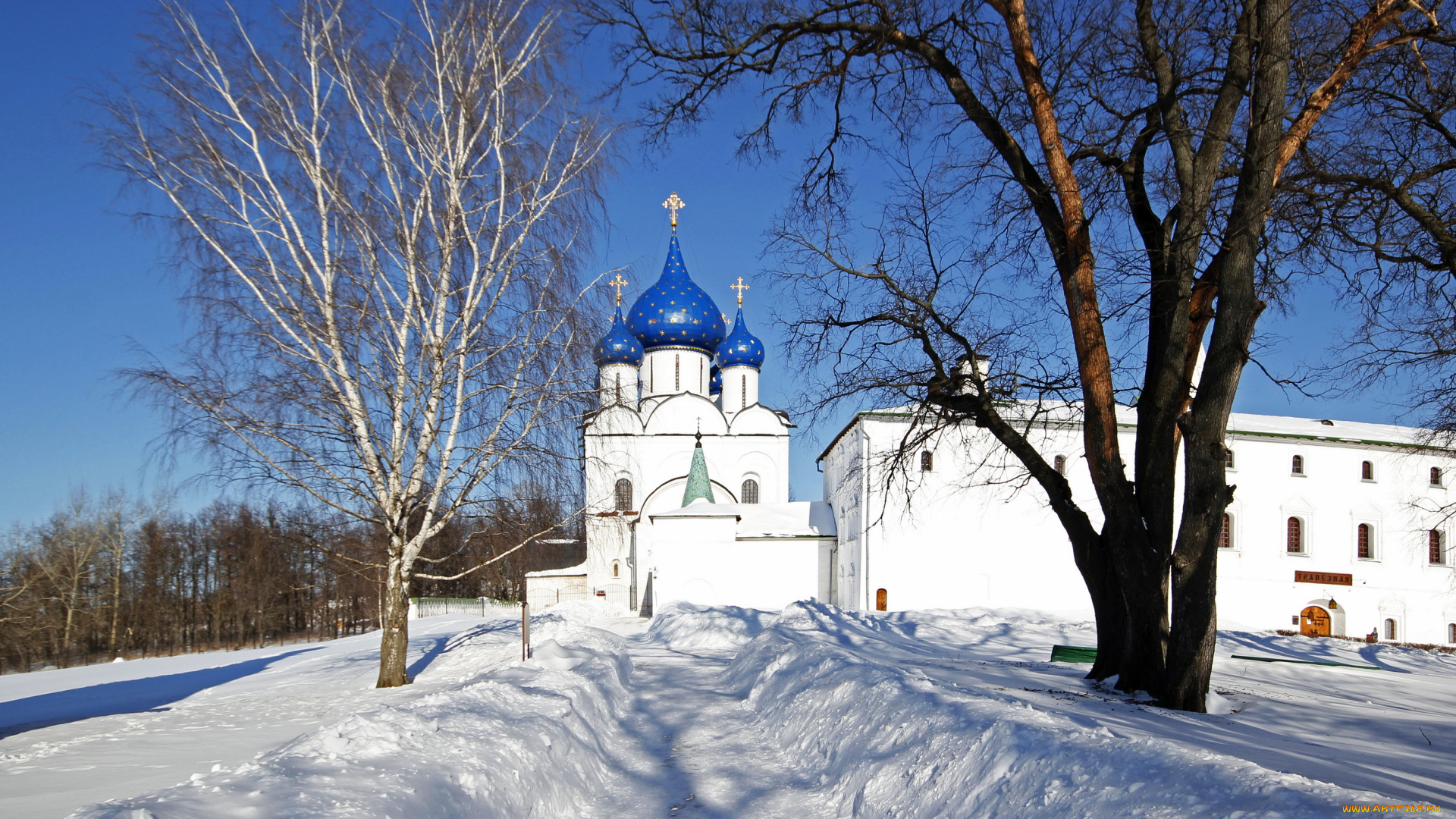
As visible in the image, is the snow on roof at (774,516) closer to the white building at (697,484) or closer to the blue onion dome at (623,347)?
the white building at (697,484)

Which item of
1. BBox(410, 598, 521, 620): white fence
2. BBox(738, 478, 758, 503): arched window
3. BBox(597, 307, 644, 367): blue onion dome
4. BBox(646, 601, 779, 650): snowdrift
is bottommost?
BBox(410, 598, 521, 620): white fence

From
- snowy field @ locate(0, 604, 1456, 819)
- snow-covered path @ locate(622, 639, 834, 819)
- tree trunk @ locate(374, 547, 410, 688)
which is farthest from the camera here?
tree trunk @ locate(374, 547, 410, 688)

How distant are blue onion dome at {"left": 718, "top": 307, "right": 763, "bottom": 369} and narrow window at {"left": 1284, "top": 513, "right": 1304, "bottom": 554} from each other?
2188cm

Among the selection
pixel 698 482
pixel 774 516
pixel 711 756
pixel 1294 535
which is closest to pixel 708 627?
pixel 711 756

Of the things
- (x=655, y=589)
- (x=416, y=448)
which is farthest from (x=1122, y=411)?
(x=416, y=448)

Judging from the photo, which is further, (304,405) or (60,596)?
(60,596)

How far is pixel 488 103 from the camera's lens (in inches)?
469

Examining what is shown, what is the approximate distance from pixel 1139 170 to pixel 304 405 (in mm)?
9707

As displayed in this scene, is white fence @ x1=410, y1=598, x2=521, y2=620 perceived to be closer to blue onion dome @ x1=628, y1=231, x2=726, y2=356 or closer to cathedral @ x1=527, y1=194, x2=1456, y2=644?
cathedral @ x1=527, y1=194, x2=1456, y2=644

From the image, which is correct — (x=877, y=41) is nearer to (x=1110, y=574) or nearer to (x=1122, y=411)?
(x=1110, y=574)

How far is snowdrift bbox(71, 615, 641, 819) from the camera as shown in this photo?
141 inches

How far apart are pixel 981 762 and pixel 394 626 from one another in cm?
949

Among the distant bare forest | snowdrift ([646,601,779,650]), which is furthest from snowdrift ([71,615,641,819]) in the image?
the distant bare forest

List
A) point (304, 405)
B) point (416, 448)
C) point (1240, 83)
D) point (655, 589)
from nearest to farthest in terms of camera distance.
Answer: point (1240, 83) < point (304, 405) < point (416, 448) < point (655, 589)
